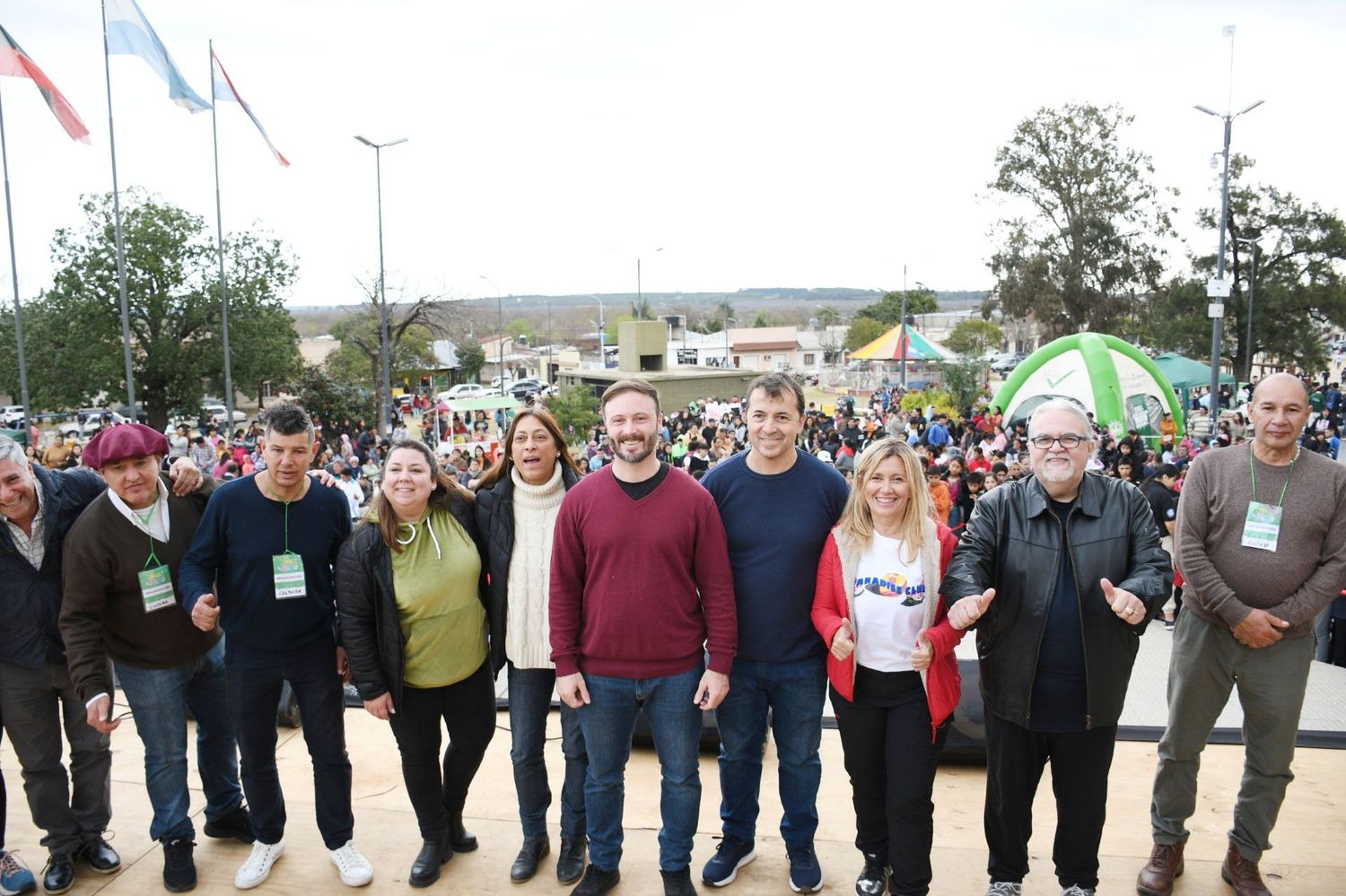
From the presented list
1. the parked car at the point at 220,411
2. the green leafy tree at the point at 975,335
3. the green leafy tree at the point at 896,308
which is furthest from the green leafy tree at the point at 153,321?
the green leafy tree at the point at 896,308

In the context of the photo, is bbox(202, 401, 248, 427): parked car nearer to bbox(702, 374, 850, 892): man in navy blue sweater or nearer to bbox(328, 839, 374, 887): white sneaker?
bbox(328, 839, 374, 887): white sneaker

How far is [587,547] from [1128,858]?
214 cm

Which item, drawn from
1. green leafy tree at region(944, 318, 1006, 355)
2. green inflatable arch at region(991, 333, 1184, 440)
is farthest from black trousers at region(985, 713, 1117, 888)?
green leafy tree at region(944, 318, 1006, 355)

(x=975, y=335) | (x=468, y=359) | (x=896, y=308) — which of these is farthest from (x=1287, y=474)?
(x=896, y=308)

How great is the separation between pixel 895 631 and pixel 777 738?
22.7 inches

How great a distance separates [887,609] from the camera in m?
2.67

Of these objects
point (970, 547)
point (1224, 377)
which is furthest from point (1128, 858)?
point (1224, 377)

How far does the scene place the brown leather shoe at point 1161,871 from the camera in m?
2.82

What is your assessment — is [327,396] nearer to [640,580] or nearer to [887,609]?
[640,580]

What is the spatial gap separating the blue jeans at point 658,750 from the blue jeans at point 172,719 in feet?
4.61

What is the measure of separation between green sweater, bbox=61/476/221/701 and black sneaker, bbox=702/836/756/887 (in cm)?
189

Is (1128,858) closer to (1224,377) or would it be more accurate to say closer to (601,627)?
(601,627)

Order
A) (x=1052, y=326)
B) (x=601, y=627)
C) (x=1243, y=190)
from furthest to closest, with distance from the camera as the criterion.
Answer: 1. (x=1052, y=326)
2. (x=1243, y=190)
3. (x=601, y=627)

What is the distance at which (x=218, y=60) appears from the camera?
57.5ft
